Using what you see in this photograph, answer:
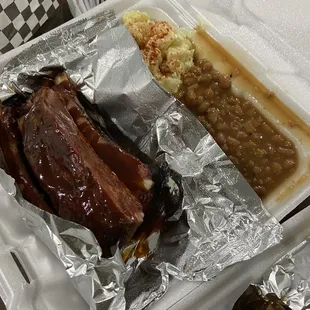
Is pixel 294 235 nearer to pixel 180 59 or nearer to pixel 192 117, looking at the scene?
pixel 192 117

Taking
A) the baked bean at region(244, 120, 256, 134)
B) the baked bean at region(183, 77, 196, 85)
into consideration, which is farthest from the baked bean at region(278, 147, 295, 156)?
the baked bean at region(183, 77, 196, 85)

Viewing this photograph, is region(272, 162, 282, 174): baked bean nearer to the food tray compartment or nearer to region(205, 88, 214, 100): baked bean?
the food tray compartment

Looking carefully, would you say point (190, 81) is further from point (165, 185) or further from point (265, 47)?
point (165, 185)

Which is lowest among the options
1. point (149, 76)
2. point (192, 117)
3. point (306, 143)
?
point (306, 143)

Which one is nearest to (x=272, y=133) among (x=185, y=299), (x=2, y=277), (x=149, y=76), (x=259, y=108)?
(x=259, y=108)

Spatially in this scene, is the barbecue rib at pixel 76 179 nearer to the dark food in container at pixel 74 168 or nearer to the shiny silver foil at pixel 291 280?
the dark food in container at pixel 74 168

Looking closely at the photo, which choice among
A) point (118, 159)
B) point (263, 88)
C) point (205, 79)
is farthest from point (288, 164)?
point (118, 159)
